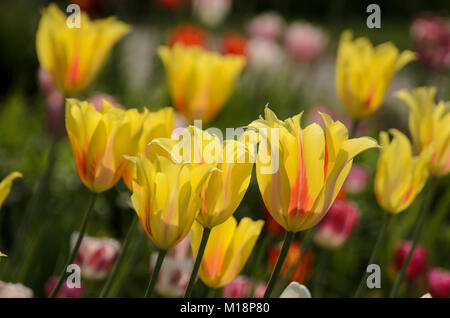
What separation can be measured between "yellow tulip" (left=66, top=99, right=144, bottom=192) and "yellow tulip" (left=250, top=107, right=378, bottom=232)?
175 mm

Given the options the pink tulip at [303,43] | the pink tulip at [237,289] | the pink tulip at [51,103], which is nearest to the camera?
the pink tulip at [237,289]

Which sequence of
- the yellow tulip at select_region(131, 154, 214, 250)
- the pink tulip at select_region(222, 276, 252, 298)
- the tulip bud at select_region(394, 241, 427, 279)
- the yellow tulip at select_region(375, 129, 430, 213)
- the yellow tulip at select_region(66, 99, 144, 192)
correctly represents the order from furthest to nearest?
the tulip bud at select_region(394, 241, 427, 279)
the pink tulip at select_region(222, 276, 252, 298)
the yellow tulip at select_region(375, 129, 430, 213)
the yellow tulip at select_region(66, 99, 144, 192)
the yellow tulip at select_region(131, 154, 214, 250)

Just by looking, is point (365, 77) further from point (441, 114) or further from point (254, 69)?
point (254, 69)

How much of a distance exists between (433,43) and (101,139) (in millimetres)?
2352

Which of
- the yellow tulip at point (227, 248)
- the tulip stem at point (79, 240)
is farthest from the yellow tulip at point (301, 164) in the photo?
the tulip stem at point (79, 240)

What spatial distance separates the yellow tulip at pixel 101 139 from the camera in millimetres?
793

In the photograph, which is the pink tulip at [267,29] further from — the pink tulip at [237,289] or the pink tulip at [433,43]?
the pink tulip at [237,289]

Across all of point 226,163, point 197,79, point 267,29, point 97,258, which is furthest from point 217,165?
point 267,29

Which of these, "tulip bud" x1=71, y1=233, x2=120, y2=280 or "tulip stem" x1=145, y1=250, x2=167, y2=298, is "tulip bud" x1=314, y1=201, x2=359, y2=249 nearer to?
"tulip bud" x1=71, y1=233, x2=120, y2=280

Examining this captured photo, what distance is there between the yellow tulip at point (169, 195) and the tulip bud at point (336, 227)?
2.56 feet

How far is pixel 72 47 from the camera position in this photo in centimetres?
118

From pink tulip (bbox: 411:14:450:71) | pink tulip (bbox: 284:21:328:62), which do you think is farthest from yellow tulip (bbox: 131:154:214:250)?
pink tulip (bbox: 284:21:328:62)

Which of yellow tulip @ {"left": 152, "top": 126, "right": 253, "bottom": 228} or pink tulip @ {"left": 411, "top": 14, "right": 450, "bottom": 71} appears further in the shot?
pink tulip @ {"left": 411, "top": 14, "right": 450, "bottom": 71}

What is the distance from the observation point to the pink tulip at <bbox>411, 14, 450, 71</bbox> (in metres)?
2.82
